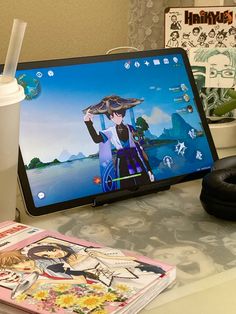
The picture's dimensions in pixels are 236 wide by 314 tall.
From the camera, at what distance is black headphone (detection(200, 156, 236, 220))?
2.87ft

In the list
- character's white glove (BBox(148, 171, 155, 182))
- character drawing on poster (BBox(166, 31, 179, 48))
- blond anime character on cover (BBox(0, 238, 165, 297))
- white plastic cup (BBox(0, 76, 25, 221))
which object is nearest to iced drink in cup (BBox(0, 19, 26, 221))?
white plastic cup (BBox(0, 76, 25, 221))

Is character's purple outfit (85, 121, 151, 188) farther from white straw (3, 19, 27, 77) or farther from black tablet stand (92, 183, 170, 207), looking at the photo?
white straw (3, 19, 27, 77)

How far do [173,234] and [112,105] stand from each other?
26 cm

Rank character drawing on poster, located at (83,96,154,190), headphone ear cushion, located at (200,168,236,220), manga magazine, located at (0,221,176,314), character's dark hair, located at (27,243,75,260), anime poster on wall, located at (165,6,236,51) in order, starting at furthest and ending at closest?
anime poster on wall, located at (165,6,236,51) < character drawing on poster, located at (83,96,154,190) < headphone ear cushion, located at (200,168,236,220) < character's dark hair, located at (27,243,75,260) < manga magazine, located at (0,221,176,314)

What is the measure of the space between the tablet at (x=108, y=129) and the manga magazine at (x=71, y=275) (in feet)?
0.49

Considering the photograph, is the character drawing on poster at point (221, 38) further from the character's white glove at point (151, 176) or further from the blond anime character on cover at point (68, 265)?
the blond anime character on cover at point (68, 265)

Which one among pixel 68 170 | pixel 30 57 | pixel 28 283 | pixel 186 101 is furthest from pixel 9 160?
pixel 30 57

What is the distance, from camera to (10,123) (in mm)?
840

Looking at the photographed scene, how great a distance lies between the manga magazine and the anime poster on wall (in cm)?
65

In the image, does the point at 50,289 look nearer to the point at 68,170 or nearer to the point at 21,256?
the point at 21,256

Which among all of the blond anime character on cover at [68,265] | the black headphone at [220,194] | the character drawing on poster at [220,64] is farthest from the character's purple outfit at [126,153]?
the character drawing on poster at [220,64]

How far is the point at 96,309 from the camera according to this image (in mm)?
617

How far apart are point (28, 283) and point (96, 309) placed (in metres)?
0.09

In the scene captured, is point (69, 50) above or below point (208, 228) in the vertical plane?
above
